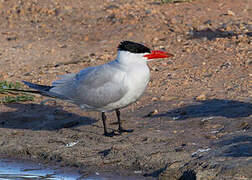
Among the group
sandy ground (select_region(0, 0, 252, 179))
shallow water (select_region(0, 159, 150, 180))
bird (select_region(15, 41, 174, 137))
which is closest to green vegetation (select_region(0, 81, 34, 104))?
sandy ground (select_region(0, 0, 252, 179))

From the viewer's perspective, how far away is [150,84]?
26.4 feet

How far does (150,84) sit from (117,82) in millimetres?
2028

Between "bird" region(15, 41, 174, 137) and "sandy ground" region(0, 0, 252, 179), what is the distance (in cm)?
37

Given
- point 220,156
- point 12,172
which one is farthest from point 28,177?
point 220,156

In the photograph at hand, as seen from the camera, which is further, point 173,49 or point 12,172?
point 173,49

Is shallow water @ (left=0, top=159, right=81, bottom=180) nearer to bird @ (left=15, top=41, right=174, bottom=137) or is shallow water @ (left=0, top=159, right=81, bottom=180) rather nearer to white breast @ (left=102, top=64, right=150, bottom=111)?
bird @ (left=15, top=41, right=174, bottom=137)

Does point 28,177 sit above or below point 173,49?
below

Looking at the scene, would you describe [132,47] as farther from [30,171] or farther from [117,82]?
[30,171]

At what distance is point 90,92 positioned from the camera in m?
6.35

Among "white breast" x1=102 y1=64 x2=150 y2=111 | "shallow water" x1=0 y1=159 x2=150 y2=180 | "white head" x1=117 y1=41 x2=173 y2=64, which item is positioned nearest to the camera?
"shallow water" x1=0 y1=159 x2=150 y2=180

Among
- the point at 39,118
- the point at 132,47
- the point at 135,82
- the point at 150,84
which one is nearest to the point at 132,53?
the point at 132,47

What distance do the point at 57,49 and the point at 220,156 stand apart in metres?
5.47

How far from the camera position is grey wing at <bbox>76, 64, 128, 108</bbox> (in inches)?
239

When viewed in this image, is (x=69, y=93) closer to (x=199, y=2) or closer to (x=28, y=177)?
(x=28, y=177)
